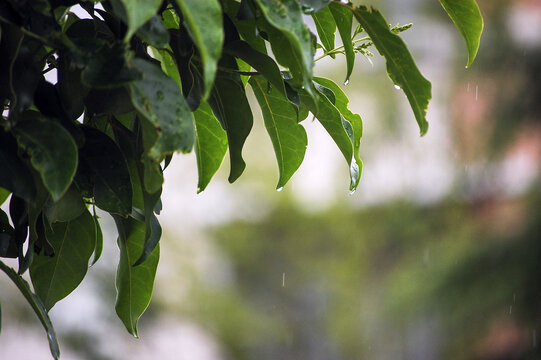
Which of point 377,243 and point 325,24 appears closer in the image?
point 325,24

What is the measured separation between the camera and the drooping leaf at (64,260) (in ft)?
1.18

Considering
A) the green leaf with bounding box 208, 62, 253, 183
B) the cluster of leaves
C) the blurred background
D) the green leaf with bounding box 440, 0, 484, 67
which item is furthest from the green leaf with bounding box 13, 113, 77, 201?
the blurred background

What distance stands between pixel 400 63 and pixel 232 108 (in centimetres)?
9

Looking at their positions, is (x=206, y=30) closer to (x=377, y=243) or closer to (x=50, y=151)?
(x=50, y=151)

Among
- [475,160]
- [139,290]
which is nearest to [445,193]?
[475,160]

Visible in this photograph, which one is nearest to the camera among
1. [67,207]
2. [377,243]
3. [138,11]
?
[138,11]

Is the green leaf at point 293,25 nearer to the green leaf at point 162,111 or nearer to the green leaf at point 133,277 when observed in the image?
the green leaf at point 162,111

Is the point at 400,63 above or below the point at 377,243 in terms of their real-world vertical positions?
above

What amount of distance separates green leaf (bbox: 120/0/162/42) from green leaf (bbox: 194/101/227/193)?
0.15 m

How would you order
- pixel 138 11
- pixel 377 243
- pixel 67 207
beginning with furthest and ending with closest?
pixel 377 243 < pixel 67 207 < pixel 138 11

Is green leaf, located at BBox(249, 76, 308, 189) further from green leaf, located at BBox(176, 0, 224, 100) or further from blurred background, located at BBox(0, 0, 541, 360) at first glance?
blurred background, located at BBox(0, 0, 541, 360)

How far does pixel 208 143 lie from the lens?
1.20ft

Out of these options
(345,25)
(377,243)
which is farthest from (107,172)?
(377,243)

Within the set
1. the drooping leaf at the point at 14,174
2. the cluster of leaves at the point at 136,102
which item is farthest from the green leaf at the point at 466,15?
the drooping leaf at the point at 14,174
